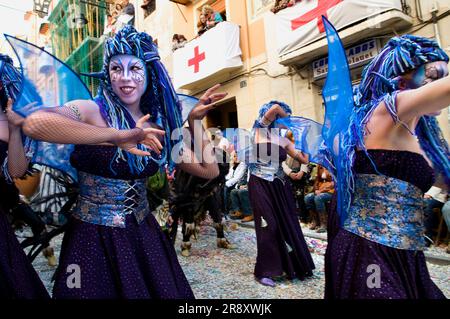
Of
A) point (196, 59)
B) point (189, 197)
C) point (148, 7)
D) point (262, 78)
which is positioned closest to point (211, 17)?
point (196, 59)

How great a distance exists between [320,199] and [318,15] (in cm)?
392

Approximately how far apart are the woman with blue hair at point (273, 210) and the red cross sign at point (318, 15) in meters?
4.21

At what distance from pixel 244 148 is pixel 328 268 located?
2.70 m

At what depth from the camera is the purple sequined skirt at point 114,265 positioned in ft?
5.16

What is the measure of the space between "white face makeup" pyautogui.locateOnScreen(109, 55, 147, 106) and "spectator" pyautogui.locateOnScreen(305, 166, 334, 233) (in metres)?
4.60

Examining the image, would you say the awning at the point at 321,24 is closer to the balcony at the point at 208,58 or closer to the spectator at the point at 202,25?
the balcony at the point at 208,58

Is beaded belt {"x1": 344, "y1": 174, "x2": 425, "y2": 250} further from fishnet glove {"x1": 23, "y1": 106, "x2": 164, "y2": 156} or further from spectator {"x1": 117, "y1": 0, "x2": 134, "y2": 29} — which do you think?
spectator {"x1": 117, "y1": 0, "x2": 134, "y2": 29}

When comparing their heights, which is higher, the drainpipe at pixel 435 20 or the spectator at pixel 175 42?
the spectator at pixel 175 42

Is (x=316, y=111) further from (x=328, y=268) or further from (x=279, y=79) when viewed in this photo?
(x=328, y=268)

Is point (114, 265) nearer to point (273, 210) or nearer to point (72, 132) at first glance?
point (72, 132)

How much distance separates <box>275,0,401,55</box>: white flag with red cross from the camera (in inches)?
259

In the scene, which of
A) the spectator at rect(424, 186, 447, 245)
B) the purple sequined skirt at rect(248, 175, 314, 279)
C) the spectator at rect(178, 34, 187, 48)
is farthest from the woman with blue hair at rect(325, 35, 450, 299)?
the spectator at rect(178, 34, 187, 48)

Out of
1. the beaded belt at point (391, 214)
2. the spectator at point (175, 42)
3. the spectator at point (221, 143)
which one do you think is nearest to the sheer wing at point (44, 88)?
the beaded belt at point (391, 214)

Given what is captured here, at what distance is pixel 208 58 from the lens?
10.2 metres
